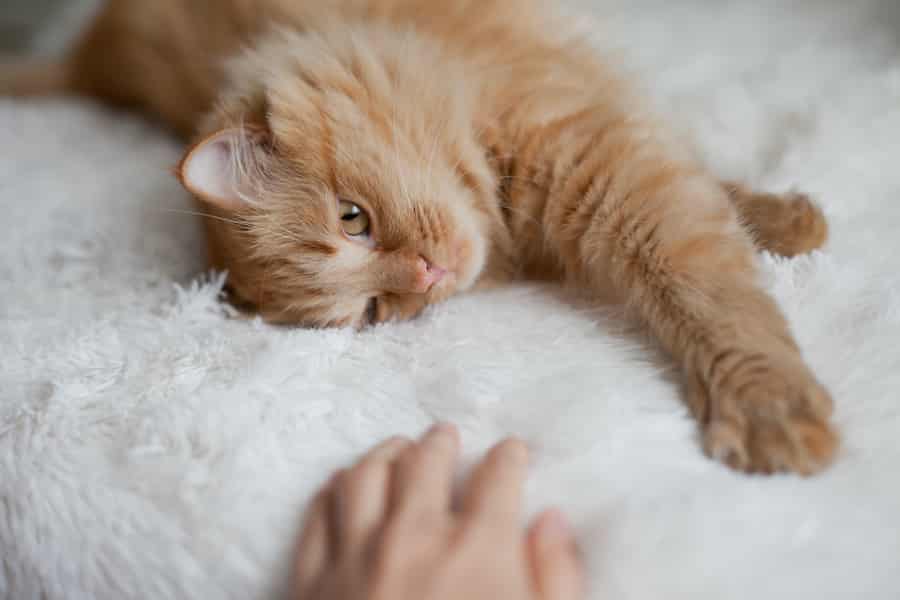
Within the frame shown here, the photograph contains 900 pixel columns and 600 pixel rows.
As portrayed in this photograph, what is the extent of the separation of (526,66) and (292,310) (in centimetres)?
64

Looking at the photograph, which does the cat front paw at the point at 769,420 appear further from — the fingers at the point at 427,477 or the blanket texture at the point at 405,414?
the fingers at the point at 427,477

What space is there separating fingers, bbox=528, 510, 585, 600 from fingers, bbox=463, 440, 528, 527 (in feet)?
0.10

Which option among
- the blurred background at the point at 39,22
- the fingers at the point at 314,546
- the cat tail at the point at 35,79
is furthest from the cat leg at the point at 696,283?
the blurred background at the point at 39,22

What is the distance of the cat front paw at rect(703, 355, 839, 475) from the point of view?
2.81ft

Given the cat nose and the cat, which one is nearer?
the cat

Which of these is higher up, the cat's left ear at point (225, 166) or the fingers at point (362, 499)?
the cat's left ear at point (225, 166)

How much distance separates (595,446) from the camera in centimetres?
88

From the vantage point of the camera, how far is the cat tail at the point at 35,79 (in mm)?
2266

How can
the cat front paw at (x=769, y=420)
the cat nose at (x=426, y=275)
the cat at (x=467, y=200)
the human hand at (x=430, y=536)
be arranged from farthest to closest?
the cat nose at (x=426, y=275)
the cat at (x=467, y=200)
the cat front paw at (x=769, y=420)
the human hand at (x=430, y=536)

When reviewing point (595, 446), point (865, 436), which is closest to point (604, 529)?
point (595, 446)


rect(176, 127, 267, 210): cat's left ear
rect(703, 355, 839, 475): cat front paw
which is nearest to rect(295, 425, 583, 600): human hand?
rect(703, 355, 839, 475): cat front paw

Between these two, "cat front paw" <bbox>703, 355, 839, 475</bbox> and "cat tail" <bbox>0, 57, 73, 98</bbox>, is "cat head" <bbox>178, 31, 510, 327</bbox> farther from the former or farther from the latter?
"cat tail" <bbox>0, 57, 73, 98</bbox>

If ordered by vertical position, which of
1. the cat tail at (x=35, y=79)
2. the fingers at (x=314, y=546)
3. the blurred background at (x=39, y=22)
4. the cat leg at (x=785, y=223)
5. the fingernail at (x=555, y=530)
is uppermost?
the cat leg at (x=785, y=223)

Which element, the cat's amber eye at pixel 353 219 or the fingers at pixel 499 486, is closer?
the fingers at pixel 499 486
